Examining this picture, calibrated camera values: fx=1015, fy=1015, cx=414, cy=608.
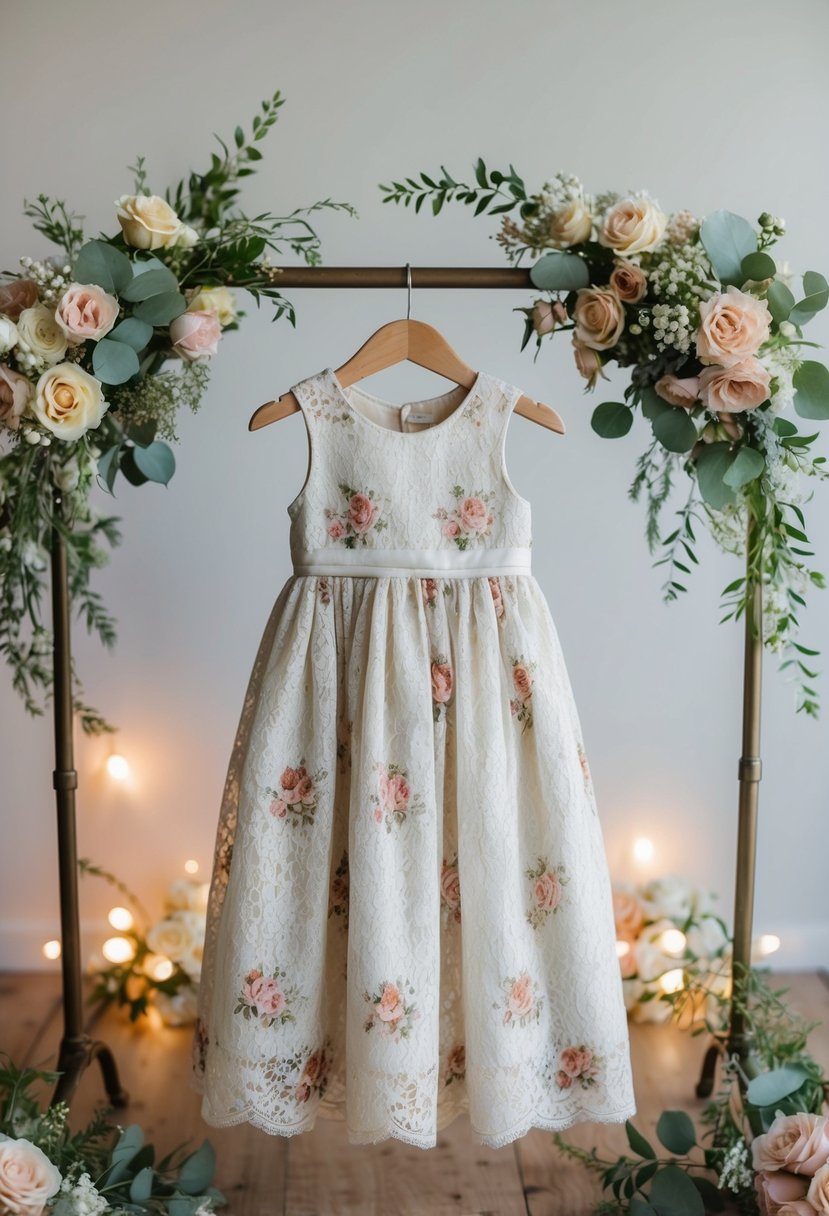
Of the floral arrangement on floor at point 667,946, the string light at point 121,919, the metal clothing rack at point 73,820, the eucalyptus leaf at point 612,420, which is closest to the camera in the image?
the eucalyptus leaf at point 612,420

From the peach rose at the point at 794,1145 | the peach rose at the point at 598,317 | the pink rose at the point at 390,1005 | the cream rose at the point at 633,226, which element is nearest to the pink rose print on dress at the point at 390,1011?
the pink rose at the point at 390,1005

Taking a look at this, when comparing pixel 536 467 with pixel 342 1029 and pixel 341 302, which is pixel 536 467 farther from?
pixel 342 1029

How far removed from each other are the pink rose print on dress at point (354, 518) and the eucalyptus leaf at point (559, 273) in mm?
403

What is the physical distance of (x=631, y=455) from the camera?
2285 mm

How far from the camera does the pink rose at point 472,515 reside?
147 cm

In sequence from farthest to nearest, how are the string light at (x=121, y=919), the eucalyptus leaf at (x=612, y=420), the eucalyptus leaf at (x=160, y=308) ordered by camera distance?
the string light at (x=121, y=919)
the eucalyptus leaf at (x=612, y=420)
the eucalyptus leaf at (x=160, y=308)

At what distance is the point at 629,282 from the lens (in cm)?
147

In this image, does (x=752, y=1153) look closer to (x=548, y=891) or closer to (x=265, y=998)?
(x=548, y=891)

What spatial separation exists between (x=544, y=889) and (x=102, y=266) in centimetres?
109

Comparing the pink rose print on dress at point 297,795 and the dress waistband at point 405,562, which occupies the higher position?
the dress waistband at point 405,562

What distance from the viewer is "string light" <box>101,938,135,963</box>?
7.64 ft

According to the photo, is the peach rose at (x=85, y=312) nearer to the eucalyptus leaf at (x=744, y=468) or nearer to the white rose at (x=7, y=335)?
the white rose at (x=7, y=335)

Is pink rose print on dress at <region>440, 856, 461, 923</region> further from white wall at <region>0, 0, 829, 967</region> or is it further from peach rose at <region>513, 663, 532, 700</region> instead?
white wall at <region>0, 0, 829, 967</region>

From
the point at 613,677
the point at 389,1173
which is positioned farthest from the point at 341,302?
the point at 389,1173
